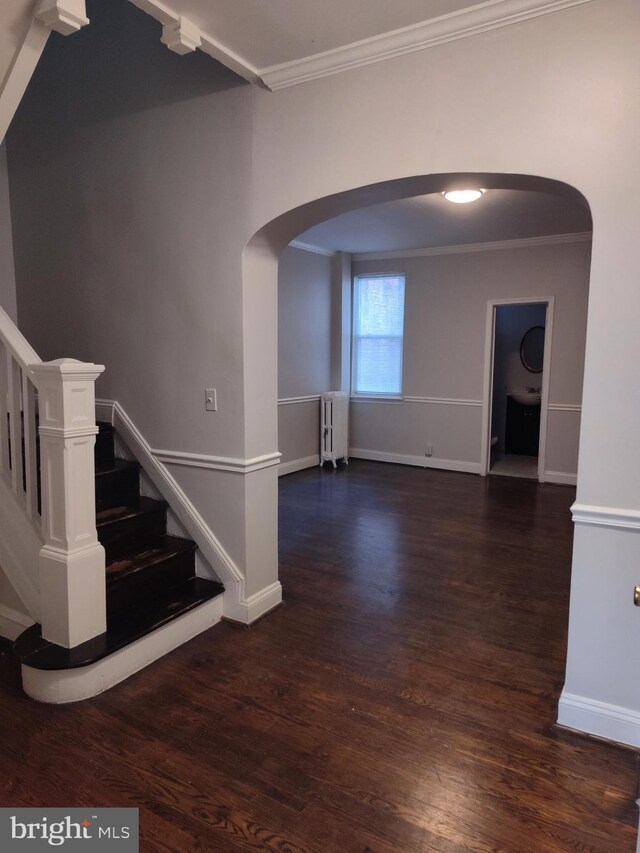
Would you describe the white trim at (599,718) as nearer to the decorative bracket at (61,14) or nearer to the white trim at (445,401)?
the decorative bracket at (61,14)

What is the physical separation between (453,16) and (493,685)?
8.73 ft

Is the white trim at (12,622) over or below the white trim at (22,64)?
below

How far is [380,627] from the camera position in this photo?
290 centimetres

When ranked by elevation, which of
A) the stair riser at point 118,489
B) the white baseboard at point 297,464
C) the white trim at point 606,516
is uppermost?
the white trim at point 606,516

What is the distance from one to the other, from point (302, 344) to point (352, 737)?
5018 mm

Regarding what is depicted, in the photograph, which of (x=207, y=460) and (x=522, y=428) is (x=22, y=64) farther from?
(x=522, y=428)

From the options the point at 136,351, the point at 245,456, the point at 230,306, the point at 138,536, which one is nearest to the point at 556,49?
the point at 230,306

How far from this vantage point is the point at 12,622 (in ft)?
8.74

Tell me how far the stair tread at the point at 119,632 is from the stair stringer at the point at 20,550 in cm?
14

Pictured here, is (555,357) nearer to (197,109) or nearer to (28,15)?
(197,109)

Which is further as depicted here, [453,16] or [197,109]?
[197,109]

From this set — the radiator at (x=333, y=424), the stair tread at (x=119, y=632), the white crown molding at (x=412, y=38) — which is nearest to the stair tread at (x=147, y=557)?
the stair tread at (x=119, y=632)

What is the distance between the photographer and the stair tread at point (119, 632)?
7.28ft

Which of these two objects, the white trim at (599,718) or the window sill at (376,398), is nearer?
the white trim at (599,718)
